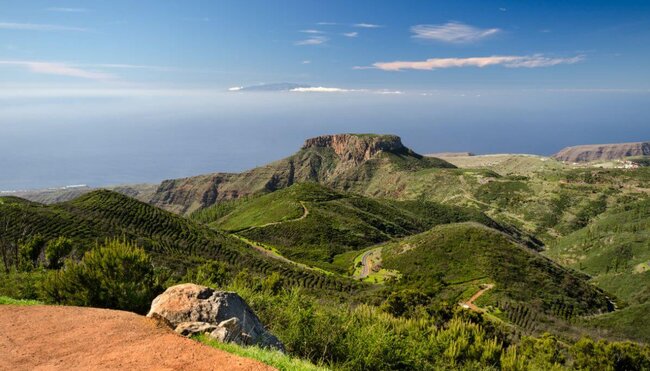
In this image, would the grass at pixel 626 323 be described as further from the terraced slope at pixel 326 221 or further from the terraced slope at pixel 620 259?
the terraced slope at pixel 326 221

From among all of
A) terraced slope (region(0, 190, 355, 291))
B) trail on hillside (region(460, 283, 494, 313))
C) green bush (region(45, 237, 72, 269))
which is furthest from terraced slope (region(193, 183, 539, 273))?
green bush (region(45, 237, 72, 269))

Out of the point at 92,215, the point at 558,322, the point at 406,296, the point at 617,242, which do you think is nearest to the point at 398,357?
the point at 406,296

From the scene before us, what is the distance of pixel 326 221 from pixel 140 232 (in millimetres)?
59933

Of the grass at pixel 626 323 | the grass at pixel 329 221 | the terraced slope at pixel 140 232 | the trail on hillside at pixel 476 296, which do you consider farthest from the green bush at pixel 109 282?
the grass at pixel 329 221

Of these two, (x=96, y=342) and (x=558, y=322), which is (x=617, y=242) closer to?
(x=558, y=322)

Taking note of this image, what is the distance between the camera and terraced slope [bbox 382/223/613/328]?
72812mm

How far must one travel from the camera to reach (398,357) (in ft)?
82.3

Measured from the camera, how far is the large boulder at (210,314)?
695 inches

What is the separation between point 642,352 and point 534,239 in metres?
141

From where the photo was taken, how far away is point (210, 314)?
19.1m

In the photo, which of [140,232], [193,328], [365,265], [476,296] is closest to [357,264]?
[365,265]

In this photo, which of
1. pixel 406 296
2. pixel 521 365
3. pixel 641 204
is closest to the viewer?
pixel 521 365

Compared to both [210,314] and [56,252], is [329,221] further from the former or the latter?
[210,314]

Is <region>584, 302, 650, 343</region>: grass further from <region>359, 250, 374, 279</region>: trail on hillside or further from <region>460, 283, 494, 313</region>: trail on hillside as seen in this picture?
<region>359, 250, 374, 279</region>: trail on hillside
